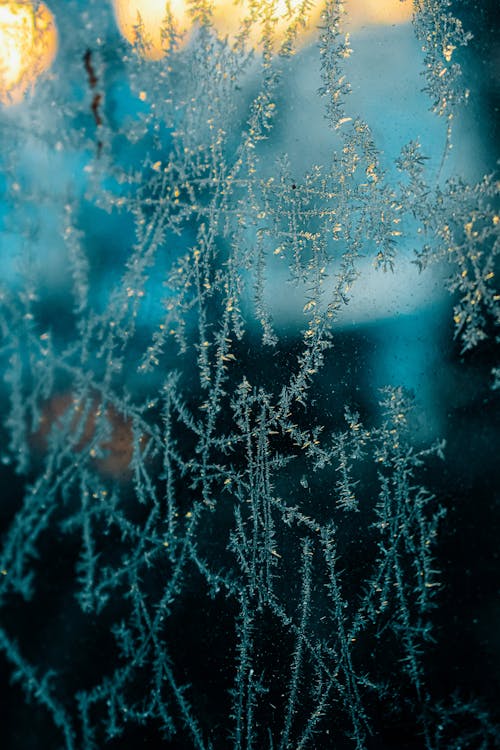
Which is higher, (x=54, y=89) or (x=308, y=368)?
(x=54, y=89)

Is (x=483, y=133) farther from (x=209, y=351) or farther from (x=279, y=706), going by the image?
(x=279, y=706)

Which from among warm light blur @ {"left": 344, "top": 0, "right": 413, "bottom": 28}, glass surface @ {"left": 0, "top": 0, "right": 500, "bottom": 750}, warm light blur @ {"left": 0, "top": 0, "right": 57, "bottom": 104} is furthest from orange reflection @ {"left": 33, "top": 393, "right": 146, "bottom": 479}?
warm light blur @ {"left": 344, "top": 0, "right": 413, "bottom": 28}

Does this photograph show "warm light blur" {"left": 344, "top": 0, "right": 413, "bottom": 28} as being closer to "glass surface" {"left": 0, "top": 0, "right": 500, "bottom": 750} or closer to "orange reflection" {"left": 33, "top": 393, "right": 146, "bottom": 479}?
"glass surface" {"left": 0, "top": 0, "right": 500, "bottom": 750}

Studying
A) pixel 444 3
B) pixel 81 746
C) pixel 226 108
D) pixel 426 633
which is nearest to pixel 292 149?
pixel 226 108

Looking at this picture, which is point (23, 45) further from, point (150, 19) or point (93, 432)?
point (93, 432)

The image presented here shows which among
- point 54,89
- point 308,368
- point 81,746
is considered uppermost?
point 54,89
